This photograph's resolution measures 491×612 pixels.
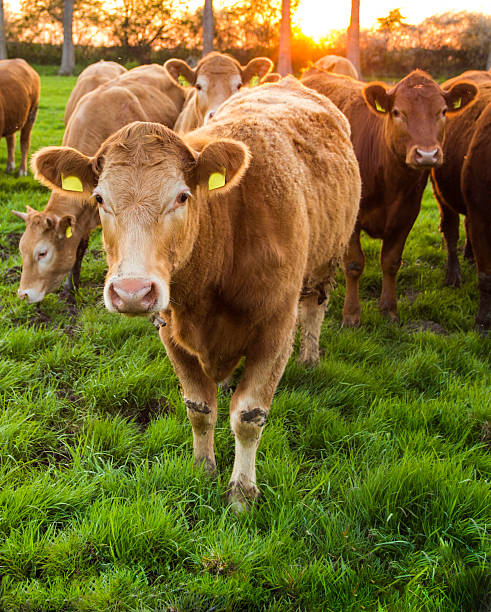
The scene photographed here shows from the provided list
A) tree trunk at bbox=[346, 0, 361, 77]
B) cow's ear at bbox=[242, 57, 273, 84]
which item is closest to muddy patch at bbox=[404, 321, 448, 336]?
cow's ear at bbox=[242, 57, 273, 84]

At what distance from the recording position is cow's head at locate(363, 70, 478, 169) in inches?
172

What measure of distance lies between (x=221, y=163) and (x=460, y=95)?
3355 millimetres

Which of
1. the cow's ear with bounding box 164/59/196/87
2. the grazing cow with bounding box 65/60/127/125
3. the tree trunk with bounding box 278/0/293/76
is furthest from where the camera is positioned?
the tree trunk with bounding box 278/0/293/76

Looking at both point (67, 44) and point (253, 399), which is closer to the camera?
point (253, 399)

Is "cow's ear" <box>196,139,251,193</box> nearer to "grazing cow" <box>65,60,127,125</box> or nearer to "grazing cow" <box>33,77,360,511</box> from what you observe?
"grazing cow" <box>33,77,360,511</box>

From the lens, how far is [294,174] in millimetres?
2912

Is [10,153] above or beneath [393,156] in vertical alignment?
beneath

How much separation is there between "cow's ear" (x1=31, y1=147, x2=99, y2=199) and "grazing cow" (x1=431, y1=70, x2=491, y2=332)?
11.4 ft

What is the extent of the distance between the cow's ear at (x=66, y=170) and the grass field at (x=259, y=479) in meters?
1.34

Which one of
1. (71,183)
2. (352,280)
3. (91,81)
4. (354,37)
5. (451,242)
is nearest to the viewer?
(71,183)

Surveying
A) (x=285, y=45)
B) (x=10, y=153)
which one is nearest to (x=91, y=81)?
(x=10, y=153)

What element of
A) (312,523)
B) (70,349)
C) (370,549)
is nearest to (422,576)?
(370,549)

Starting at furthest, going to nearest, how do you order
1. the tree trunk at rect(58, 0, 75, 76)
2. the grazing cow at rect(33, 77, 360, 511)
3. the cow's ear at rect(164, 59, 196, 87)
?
the tree trunk at rect(58, 0, 75, 76)
the cow's ear at rect(164, 59, 196, 87)
the grazing cow at rect(33, 77, 360, 511)

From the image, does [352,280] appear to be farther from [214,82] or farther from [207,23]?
[207,23]
